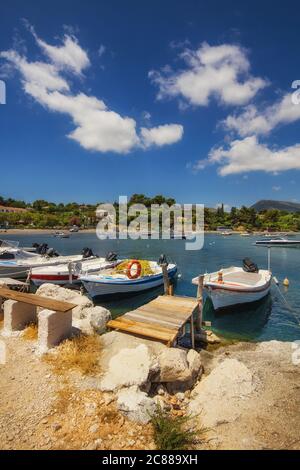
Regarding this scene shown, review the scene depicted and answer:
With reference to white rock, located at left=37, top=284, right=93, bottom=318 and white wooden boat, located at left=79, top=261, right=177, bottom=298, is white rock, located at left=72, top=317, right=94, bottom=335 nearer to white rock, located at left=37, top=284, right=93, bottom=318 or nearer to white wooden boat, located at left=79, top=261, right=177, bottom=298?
white rock, located at left=37, top=284, right=93, bottom=318

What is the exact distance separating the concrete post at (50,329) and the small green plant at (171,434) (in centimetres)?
412

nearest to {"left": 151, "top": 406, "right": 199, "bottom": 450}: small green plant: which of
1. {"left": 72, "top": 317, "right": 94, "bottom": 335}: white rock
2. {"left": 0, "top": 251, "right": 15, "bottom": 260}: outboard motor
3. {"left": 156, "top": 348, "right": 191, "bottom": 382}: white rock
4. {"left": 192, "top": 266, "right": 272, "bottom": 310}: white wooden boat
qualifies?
{"left": 156, "top": 348, "right": 191, "bottom": 382}: white rock

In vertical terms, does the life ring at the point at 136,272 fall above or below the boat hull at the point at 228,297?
above

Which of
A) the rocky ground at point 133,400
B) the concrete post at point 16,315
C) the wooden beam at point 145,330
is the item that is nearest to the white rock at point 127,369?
the rocky ground at point 133,400

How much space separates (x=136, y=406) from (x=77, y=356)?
2712 millimetres

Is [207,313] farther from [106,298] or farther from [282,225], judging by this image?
[282,225]

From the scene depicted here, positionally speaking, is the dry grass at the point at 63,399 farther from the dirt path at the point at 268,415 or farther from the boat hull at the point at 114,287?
the boat hull at the point at 114,287

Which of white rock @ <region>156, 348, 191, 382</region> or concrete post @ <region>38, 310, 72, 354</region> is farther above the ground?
concrete post @ <region>38, 310, 72, 354</region>

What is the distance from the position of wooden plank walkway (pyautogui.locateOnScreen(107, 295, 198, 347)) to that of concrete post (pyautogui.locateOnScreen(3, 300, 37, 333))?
3200 mm

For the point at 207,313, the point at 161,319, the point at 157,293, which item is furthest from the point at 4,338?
the point at 157,293

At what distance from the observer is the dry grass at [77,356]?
7.45m

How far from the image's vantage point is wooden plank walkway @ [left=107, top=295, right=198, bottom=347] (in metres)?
9.47

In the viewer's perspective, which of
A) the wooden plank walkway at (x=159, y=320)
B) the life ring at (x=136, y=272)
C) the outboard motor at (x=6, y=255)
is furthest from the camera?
the outboard motor at (x=6, y=255)
